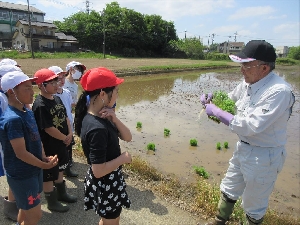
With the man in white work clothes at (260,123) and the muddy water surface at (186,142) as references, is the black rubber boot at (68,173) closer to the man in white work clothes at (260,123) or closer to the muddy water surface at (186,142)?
the muddy water surface at (186,142)

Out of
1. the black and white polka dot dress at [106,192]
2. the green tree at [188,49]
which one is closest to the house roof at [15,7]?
the green tree at [188,49]

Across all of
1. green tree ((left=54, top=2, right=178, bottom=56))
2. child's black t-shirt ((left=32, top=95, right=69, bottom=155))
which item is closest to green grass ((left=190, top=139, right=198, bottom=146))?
child's black t-shirt ((left=32, top=95, right=69, bottom=155))

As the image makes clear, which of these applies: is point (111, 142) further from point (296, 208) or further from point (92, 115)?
point (296, 208)

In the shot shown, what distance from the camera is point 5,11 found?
45406 mm

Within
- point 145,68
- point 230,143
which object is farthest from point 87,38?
point 230,143

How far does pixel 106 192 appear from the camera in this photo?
2.08 m

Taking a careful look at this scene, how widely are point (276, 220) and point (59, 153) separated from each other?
118 inches

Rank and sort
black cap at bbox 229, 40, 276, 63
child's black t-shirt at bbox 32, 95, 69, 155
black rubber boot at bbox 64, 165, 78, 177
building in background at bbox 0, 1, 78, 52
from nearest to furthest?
black cap at bbox 229, 40, 276, 63 → child's black t-shirt at bbox 32, 95, 69, 155 → black rubber boot at bbox 64, 165, 78, 177 → building in background at bbox 0, 1, 78, 52

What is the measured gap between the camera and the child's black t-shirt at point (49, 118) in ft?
9.25

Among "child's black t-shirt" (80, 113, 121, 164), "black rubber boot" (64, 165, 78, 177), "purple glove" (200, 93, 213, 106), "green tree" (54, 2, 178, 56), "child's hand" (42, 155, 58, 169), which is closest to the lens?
"child's black t-shirt" (80, 113, 121, 164)

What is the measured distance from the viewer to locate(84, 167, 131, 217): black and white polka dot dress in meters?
2.08

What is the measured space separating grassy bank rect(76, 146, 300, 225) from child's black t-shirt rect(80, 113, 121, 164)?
2.00 metres

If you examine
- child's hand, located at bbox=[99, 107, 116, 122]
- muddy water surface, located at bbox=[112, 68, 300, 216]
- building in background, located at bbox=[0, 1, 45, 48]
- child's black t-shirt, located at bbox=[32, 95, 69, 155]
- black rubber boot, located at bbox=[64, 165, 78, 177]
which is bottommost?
muddy water surface, located at bbox=[112, 68, 300, 216]

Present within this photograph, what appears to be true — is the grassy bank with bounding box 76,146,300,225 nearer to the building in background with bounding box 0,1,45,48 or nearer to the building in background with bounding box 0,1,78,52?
the building in background with bounding box 0,1,78,52
